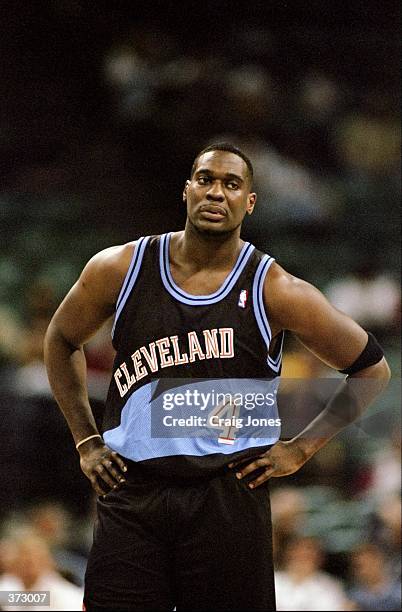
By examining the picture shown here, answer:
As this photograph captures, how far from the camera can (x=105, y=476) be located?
5.70ft

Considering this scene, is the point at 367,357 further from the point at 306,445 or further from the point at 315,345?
the point at 306,445

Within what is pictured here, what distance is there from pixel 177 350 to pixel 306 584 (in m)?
1.23

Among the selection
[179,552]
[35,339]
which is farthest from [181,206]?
[179,552]

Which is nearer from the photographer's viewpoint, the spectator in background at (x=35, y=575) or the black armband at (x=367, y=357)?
the black armband at (x=367, y=357)

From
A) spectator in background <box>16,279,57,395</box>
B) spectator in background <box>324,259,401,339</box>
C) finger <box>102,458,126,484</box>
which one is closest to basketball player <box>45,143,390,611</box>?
finger <box>102,458,126,484</box>

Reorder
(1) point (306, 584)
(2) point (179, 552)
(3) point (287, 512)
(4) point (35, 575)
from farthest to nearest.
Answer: (3) point (287, 512)
(1) point (306, 584)
(4) point (35, 575)
(2) point (179, 552)

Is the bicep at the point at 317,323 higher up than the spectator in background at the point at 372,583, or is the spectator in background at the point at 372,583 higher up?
the bicep at the point at 317,323

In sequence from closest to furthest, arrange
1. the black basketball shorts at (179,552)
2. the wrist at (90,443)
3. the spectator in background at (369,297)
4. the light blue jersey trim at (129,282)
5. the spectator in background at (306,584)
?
the black basketball shorts at (179,552) → the light blue jersey trim at (129,282) → the wrist at (90,443) → the spectator in background at (306,584) → the spectator in background at (369,297)

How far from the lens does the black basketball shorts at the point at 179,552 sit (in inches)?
64.2

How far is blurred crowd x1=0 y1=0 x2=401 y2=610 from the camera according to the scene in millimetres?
2623

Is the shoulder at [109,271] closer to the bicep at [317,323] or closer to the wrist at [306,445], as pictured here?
the bicep at [317,323]

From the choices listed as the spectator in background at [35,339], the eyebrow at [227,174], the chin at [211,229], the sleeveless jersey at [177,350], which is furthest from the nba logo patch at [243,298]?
the spectator in background at [35,339]

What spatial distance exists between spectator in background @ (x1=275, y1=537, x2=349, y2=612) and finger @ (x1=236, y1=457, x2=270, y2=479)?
1.04 m

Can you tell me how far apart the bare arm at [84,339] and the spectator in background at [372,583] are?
45.9 inches
